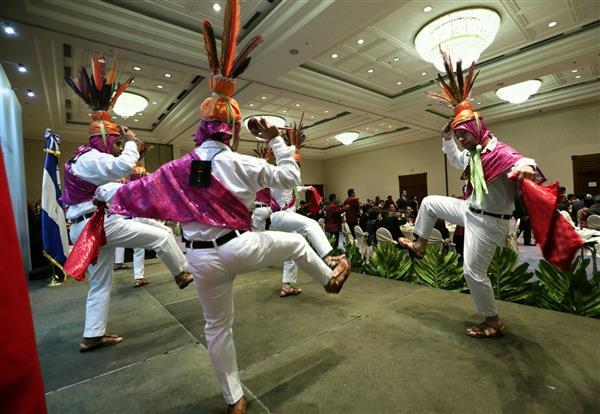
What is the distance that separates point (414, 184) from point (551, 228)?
14463mm

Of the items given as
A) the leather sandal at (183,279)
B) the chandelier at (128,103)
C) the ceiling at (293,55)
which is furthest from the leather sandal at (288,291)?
the chandelier at (128,103)

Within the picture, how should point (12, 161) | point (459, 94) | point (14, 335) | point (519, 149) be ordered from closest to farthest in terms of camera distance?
point (14, 335) < point (459, 94) < point (12, 161) < point (519, 149)

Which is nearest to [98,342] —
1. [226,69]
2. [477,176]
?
[226,69]

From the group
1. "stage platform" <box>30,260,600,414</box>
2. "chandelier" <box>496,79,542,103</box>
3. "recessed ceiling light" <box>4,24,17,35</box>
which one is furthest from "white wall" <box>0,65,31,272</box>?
"chandelier" <box>496,79,542,103</box>

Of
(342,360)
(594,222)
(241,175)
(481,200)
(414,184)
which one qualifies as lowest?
(342,360)

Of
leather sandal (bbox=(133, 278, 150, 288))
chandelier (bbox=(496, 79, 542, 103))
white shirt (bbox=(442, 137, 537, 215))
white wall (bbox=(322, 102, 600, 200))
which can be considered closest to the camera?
white shirt (bbox=(442, 137, 537, 215))

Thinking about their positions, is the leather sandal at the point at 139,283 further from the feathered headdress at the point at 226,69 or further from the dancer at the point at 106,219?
the feathered headdress at the point at 226,69

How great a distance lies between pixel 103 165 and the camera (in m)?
2.14

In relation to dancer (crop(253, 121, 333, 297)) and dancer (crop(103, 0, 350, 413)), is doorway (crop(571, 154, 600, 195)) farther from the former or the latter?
dancer (crop(103, 0, 350, 413))

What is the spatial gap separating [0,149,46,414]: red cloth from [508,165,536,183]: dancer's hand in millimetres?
2117

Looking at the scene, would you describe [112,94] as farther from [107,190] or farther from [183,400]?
[183,400]

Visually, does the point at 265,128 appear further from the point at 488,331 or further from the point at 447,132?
the point at 488,331

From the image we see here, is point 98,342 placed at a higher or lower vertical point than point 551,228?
lower

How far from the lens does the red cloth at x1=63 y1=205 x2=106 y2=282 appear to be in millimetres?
1970
